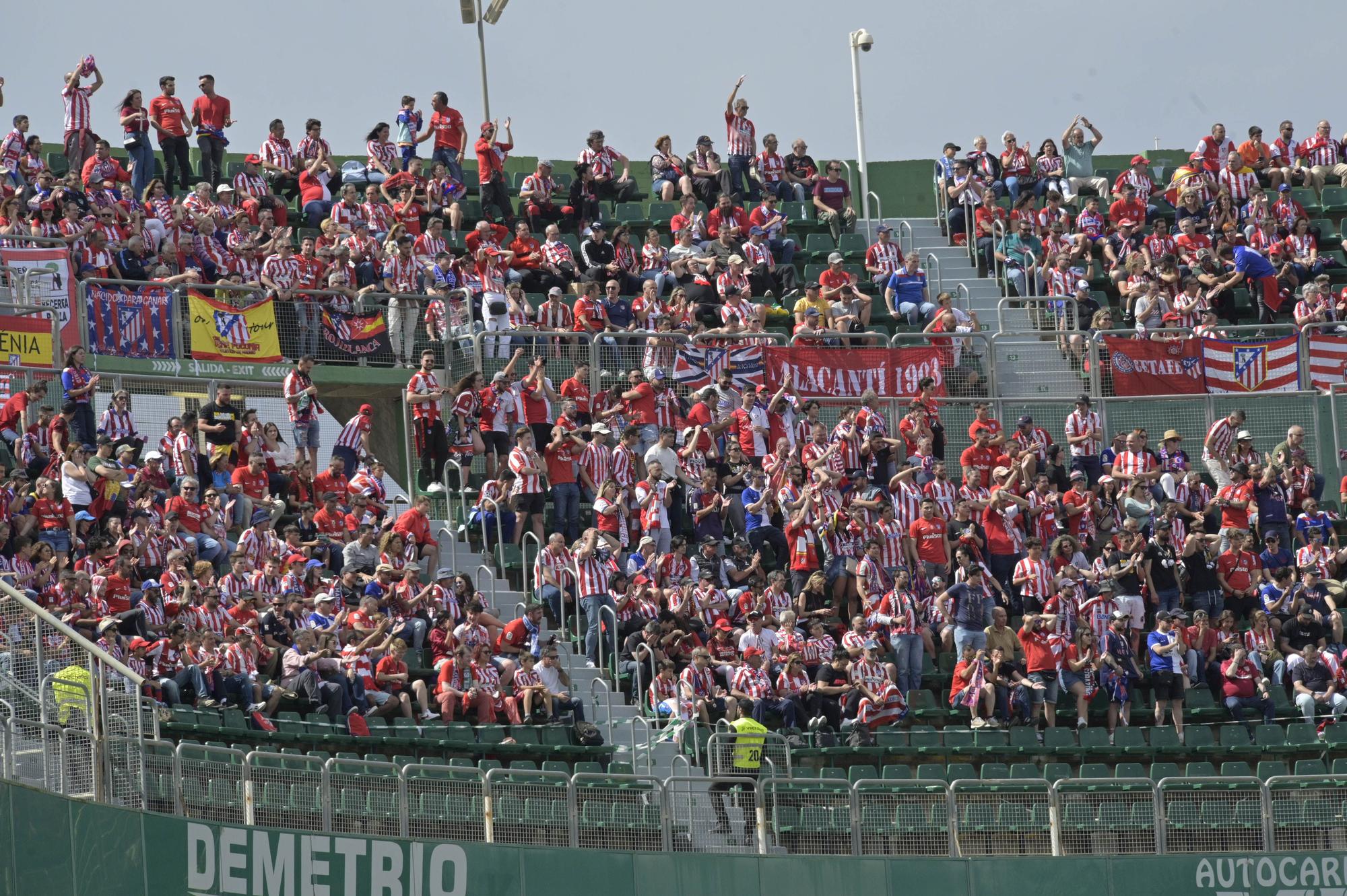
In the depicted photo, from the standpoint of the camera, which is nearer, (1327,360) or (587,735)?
(587,735)

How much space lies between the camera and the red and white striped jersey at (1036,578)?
24641 mm

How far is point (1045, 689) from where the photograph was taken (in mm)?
23172

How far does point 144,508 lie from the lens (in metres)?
22.3

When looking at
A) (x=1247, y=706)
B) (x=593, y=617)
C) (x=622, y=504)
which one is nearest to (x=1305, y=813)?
(x=1247, y=706)

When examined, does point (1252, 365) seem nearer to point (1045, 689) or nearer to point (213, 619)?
point (1045, 689)

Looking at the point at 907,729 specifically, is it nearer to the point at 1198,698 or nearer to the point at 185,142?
the point at 1198,698

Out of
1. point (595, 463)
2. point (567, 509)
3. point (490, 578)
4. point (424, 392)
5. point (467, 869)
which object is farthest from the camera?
point (424, 392)

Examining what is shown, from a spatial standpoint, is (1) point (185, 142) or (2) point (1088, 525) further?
(1) point (185, 142)

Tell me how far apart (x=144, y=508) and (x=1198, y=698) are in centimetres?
1031

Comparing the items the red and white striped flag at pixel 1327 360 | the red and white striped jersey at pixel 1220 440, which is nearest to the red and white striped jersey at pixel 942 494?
the red and white striped jersey at pixel 1220 440

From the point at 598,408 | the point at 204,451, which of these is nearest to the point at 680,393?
the point at 598,408

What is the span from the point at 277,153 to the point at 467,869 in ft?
47.2

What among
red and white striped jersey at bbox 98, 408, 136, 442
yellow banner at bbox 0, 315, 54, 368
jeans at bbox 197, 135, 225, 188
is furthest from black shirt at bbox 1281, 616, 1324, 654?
jeans at bbox 197, 135, 225, 188

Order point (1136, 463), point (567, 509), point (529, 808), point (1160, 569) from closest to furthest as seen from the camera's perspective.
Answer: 1. point (529, 808)
2. point (567, 509)
3. point (1160, 569)
4. point (1136, 463)
